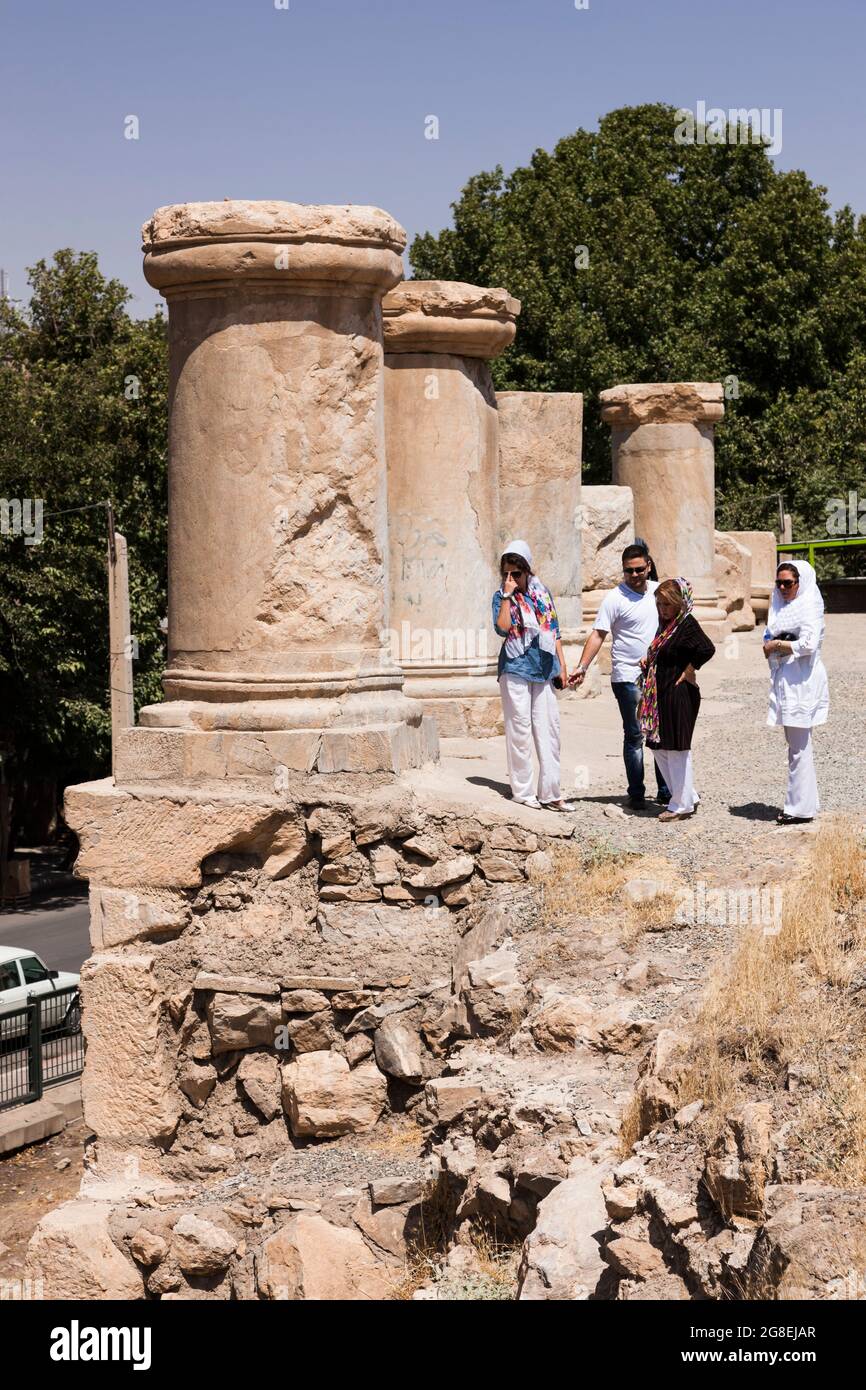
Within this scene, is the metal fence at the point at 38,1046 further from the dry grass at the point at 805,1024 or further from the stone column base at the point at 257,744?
the dry grass at the point at 805,1024

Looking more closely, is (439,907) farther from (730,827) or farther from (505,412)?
(505,412)

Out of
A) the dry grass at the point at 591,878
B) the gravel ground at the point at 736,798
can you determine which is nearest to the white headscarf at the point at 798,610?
the gravel ground at the point at 736,798

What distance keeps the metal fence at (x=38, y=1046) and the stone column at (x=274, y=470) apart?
5972 millimetres

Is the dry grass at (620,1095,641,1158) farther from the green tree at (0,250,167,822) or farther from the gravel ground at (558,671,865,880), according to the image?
the green tree at (0,250,167,822)

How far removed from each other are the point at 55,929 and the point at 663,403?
10.4 metres

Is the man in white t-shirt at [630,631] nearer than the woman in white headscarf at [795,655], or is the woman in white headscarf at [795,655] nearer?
the woman in white headscarf at [795,655]

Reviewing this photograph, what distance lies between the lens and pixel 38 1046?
13.5 metres

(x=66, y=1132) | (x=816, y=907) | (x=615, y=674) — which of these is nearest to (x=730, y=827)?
(x=615, y=674)

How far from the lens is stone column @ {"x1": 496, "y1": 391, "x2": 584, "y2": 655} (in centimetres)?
1383

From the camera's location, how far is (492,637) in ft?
37.4

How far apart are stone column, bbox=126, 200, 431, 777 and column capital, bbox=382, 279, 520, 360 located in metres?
3.01

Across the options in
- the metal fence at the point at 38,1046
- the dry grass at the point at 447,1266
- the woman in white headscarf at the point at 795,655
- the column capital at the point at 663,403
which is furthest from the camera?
the column capital at the point at 663,403

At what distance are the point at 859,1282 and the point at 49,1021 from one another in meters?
12.4

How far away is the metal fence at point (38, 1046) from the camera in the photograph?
13516 mm
